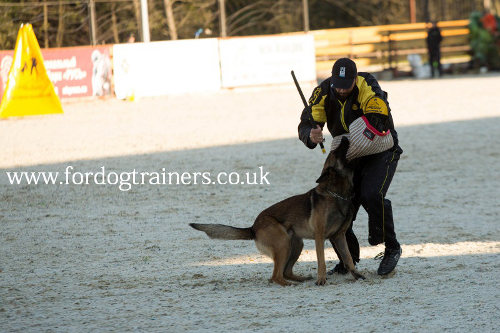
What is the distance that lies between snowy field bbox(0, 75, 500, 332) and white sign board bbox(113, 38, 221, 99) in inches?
265

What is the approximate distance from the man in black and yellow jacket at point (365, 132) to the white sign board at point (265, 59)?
63.8 feet

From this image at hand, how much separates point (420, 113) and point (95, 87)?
9545 millimetres

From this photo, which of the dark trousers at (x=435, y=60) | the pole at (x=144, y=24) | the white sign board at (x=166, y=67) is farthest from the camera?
the dark trousers at (x=435, y=60)

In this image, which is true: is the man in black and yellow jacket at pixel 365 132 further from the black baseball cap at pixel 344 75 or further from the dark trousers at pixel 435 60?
the dark trousers at pixel 435 60

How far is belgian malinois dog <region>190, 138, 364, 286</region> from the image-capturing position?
5.75 metres

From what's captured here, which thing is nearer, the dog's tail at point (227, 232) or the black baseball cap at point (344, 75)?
the black baseball cap at point (344, 75)

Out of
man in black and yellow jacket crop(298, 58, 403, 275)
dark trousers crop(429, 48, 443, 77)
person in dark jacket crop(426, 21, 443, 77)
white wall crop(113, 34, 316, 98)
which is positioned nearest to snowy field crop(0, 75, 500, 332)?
man in black and yellow jacket crop(298, 58, 403, 275)

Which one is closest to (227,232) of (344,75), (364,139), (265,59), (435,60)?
(364,139)

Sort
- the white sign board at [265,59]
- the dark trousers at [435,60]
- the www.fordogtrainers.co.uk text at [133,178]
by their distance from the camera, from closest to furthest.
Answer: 1. the www.fordogtrainers.co.uk text at [133,178]
2. the white sign board at [265,59]
3. the dark trousers at [435,60]

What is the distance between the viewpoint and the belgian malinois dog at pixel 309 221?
575 centimetres

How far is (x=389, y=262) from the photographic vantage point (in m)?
6.05

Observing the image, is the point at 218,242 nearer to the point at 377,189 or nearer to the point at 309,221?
the point at 309,221

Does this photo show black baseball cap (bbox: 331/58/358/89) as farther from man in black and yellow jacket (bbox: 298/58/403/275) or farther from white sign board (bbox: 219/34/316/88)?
white sign board (bbox: 219/34/316/88)

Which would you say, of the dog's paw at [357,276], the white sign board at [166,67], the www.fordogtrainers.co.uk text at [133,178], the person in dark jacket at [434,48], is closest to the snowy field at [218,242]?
the dog's paw at [357,276]
